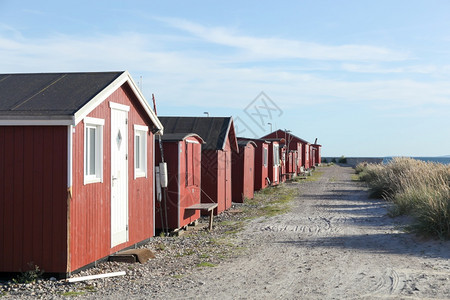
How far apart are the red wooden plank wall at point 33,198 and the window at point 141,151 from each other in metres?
3.16

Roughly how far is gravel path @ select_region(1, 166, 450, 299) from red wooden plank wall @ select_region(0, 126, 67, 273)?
67cm

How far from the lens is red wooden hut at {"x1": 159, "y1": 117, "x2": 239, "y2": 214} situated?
17.2 metres

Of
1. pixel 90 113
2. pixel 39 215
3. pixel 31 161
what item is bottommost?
pixel 39 215

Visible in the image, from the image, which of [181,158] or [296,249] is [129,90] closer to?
[181,158]

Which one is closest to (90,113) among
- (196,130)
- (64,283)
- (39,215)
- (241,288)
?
(39,215)

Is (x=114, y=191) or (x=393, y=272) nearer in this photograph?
(x=393, y=272)

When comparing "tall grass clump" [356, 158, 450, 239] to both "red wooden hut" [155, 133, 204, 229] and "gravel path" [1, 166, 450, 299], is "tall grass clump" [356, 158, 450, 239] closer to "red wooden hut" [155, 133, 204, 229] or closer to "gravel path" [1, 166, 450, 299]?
"gravel path" [1, 166, 450, 299]

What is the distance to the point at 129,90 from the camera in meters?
10.4

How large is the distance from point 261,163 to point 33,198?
1853cm

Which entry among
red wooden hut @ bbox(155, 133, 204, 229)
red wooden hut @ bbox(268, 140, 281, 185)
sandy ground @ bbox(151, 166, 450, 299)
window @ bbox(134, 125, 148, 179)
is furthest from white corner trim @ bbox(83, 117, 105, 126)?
red wooden hut @ bbox(268, 140, 281, 185)

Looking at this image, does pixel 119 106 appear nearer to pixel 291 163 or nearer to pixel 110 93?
pixel 110 93

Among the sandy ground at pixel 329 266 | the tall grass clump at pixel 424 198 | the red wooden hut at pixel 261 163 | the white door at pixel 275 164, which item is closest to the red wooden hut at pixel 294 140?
the white door at pixel 275 164

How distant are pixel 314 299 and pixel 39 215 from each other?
410cm

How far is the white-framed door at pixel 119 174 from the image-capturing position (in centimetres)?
962
